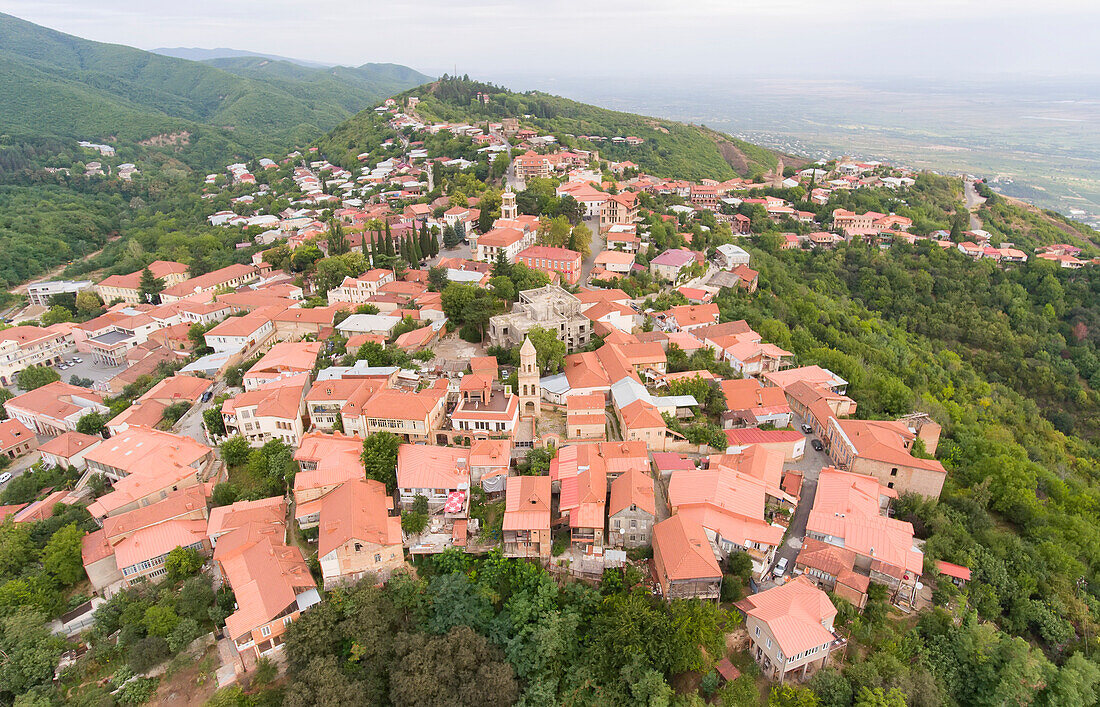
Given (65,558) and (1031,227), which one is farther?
(1031,227)

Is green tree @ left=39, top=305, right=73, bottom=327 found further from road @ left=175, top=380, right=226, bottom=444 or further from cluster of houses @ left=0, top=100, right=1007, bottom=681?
road @ left=175, top=380, right=226, bottom=444

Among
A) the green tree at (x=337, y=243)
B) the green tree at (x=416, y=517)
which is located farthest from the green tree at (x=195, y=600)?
the green tree at (x=337, y=243)

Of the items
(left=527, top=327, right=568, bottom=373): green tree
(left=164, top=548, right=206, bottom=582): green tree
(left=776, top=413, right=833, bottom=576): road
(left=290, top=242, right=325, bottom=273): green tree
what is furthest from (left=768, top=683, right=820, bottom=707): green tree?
(left=290, top=242, right=325, bottom=273): green tree

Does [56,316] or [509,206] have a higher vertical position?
[509,206]

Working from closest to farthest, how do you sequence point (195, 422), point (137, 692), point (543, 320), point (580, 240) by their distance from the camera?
point (137, 692) → point (195, 422) → point (543, 320) → point (580, 240)

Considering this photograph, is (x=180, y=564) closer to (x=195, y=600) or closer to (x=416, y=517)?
(x=195, y=600)

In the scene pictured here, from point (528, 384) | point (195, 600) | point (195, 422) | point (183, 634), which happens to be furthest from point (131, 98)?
point (183, 634)
